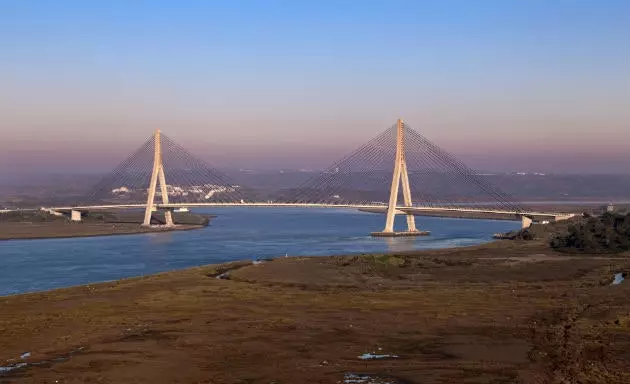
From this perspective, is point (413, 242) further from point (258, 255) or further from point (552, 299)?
point (552, 299)

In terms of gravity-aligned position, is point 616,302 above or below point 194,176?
below

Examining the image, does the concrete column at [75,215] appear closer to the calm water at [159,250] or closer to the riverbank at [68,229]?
the riverbank at [68,229]

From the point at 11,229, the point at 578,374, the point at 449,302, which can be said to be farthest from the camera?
the point at 11,229

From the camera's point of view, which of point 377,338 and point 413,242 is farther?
point 413,242

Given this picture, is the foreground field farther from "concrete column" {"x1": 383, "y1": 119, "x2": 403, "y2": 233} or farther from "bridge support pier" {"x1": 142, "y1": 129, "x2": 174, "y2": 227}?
"bridge support pier" {"x1": 142, "y1": 129, "x2": 174, "y2": 227}

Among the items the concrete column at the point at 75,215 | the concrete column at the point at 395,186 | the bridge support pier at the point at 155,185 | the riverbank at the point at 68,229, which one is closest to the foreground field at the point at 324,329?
the concrete column at the point at 395,186

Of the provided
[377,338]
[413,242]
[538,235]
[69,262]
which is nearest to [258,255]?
[69,262]

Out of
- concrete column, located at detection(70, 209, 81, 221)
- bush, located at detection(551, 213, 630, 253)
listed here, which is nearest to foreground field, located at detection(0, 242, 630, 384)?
bush, located at detection(551, 213, 630, 253)

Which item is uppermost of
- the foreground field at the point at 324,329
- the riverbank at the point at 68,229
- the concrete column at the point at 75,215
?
the concrete column at the point at 75,215
